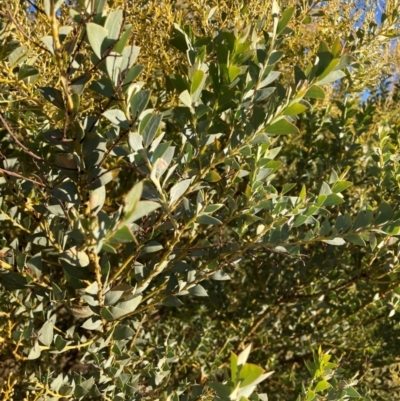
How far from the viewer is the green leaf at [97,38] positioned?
92cm

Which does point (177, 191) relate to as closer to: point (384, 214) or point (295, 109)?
point (295, 109)

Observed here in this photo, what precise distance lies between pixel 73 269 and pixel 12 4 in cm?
100

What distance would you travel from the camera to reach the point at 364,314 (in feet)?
9.39

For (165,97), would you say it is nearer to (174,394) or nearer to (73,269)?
(73,269)

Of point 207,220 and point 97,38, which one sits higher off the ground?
point 97,38

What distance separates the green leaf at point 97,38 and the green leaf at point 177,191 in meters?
0.39

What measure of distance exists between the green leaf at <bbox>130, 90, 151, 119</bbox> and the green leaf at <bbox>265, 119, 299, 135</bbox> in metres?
0.33

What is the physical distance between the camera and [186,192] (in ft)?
4.48

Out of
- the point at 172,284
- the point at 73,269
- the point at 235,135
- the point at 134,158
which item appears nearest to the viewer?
the point at 134,158

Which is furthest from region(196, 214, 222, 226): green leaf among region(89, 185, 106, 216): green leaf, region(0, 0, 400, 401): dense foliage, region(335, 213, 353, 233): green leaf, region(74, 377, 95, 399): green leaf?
region(74, 377, 95, 399): green leaf

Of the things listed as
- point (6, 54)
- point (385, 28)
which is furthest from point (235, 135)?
point (385, 28)

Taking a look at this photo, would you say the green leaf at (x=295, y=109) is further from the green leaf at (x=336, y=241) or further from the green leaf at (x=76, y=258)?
the green leaf at (x=76, y=258)

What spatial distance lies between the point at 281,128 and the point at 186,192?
35 centimetres

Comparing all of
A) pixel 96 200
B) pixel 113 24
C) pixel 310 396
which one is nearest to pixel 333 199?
pixel 310 396
